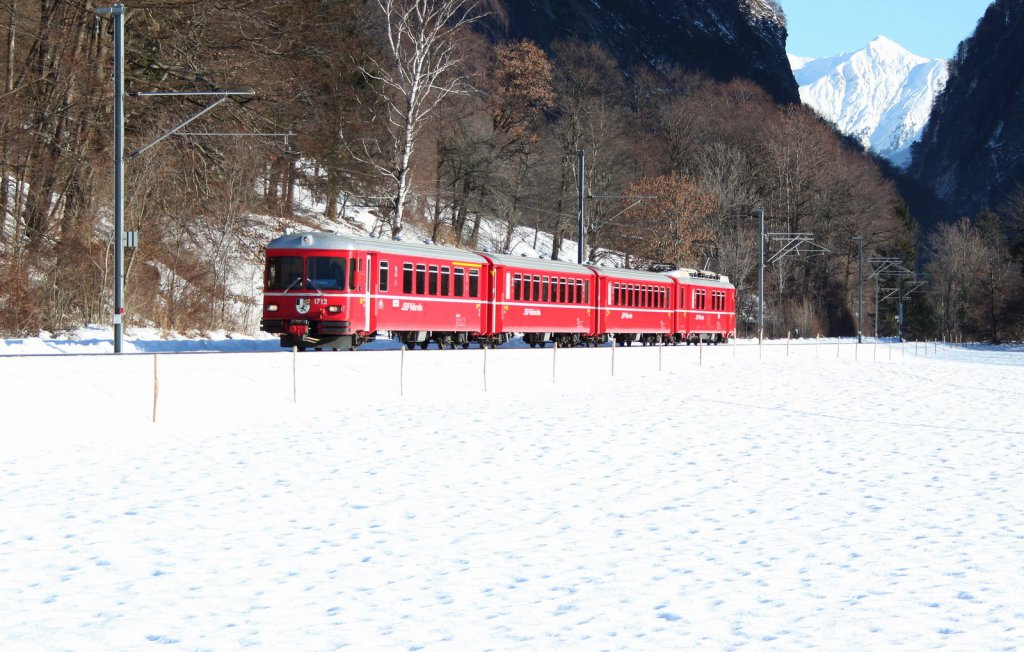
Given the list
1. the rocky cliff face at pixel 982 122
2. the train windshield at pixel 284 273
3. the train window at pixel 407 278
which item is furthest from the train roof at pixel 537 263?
the rocky cliff face at pixel 982 122

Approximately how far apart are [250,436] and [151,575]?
9.29 metres

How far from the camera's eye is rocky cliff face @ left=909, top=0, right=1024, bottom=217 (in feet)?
538

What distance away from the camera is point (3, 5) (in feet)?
106

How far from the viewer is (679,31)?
137750 mm

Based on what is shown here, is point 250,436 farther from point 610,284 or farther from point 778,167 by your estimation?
point 778,167

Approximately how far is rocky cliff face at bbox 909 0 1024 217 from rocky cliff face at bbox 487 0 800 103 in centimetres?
3117

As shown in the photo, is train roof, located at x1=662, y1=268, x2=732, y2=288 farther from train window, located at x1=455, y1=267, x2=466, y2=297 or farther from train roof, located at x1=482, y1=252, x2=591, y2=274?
train window, located at x1=455, y1=267, x2=466, y2=297

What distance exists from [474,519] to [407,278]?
72.9ft

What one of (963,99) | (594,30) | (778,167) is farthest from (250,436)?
(963,99)

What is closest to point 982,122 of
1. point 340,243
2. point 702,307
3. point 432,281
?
point 702,307

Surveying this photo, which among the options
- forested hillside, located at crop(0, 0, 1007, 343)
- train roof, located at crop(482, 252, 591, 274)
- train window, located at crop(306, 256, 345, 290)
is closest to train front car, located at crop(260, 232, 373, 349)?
train window, located at crop(306, 256, 345, 290)

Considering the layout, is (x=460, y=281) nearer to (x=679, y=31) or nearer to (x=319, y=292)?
(x=319, y=292)

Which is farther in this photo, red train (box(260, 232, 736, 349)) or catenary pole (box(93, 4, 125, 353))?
red train (box(260, 232, 736, 349))

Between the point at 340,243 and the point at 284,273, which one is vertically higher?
the point at 340,243
